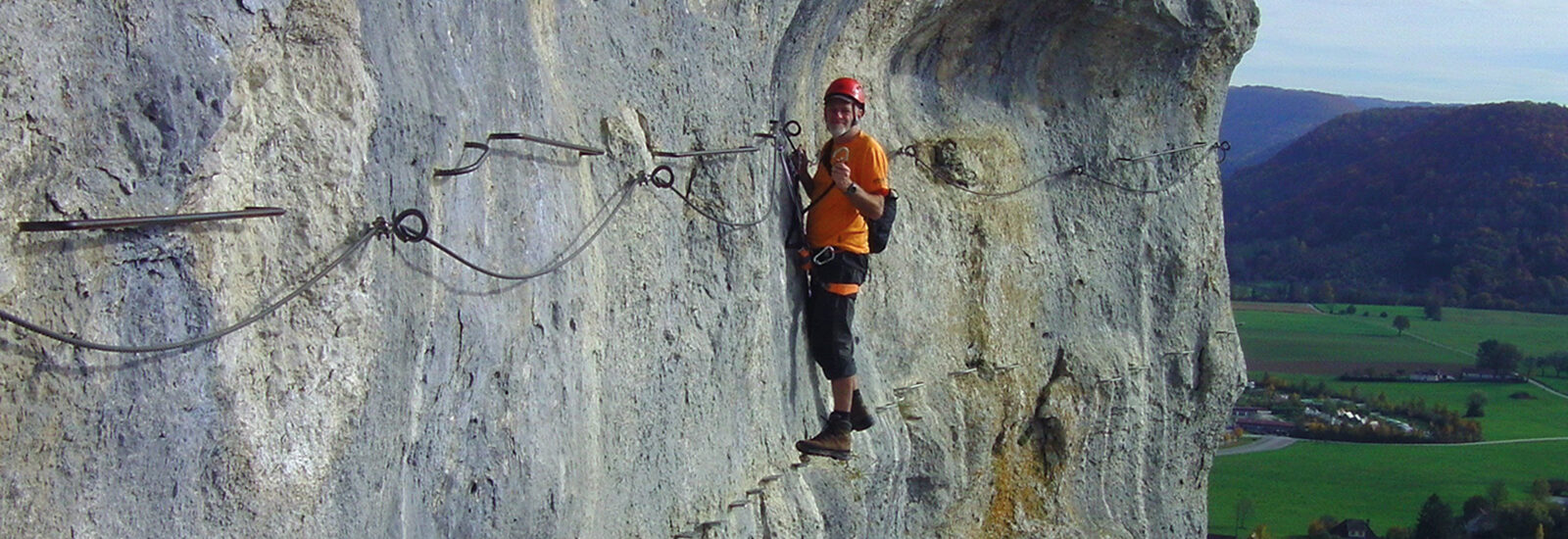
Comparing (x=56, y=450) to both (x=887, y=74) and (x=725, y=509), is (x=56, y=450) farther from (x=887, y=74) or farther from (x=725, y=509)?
(x=887, y=74)

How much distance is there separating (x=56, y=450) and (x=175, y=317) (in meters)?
0.44

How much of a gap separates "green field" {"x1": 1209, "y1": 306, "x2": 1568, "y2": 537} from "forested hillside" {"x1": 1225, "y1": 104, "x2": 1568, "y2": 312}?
219 cm

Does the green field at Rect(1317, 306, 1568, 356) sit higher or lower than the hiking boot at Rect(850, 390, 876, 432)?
lower

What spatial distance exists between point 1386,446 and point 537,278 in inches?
2238

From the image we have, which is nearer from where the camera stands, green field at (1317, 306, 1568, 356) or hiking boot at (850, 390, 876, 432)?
hiking boot at (850, 390, 876, 432)

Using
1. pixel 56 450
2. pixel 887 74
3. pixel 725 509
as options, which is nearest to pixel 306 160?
pixel 56 450

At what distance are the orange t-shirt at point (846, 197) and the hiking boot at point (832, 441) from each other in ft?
3.05

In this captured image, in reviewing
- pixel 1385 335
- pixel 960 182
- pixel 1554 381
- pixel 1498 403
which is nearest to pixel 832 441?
pixel 960 182

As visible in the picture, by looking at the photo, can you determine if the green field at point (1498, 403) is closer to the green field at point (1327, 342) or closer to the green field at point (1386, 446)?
the green field at point (1386, 446)

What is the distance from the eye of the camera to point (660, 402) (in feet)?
20.4

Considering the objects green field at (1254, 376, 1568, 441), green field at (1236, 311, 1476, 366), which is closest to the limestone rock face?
green field at (1254, 376, 1568, 441)

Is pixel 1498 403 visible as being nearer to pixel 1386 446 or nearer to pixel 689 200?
pixel 1386 446

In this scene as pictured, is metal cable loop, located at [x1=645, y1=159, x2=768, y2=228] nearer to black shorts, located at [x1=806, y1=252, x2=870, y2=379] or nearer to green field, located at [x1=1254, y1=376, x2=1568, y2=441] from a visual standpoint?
black shorts, located at [x1=806, y1=252, x2=870, y2=379]

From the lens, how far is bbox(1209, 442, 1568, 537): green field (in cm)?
4722
